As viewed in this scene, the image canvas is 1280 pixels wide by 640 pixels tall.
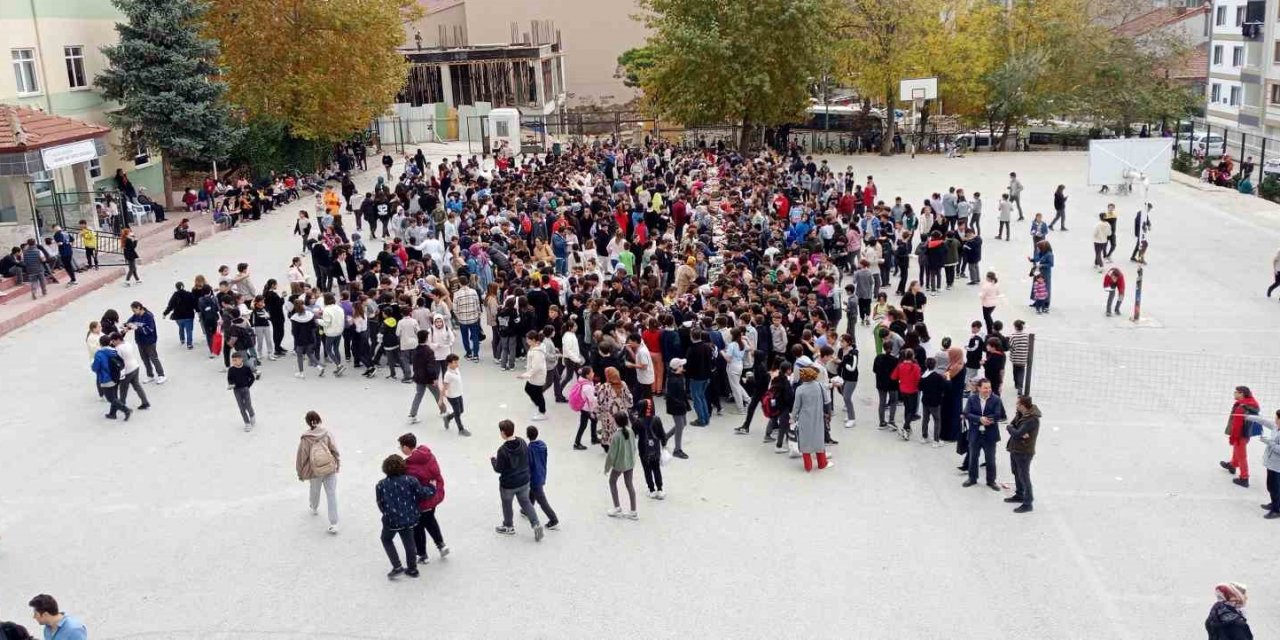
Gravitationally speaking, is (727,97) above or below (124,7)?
below

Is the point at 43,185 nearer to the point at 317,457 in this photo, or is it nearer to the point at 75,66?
the point at 75,66

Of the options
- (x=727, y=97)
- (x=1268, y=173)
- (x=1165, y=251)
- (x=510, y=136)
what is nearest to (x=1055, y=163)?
(x=1268, y=173)

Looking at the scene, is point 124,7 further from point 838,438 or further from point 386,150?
point 838,438

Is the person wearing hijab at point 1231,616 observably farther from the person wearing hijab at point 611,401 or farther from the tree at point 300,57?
the tree at point 300,57

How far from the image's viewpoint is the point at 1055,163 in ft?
139

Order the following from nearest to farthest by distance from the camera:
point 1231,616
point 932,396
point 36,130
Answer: point 1231,616, point 932,396, point 36,130

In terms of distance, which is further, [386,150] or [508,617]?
[386,150]

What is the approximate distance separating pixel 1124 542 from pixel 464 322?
10.1 m

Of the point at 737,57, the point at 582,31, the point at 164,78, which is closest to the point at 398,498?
the point at 164,78

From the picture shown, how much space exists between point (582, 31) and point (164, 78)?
41.6 meters

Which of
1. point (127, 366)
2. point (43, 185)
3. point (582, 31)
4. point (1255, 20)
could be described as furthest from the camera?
point (582, 31)

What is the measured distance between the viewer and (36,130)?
83.0 ft

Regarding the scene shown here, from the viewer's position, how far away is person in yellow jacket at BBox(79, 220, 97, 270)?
79.2 ft

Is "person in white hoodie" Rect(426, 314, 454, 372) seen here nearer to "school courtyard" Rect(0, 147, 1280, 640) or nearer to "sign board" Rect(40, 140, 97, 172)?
"school courtyard" Rect(0, 147, 1280, 640)
